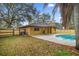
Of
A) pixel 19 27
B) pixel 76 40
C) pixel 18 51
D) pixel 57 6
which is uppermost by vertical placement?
pixel 57 6

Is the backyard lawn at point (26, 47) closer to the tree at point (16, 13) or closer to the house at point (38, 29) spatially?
the house at point (38, 29)

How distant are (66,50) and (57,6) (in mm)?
516

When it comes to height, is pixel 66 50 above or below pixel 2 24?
below

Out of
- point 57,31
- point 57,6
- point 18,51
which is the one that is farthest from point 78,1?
point 18,51

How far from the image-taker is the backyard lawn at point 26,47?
1.97 metres

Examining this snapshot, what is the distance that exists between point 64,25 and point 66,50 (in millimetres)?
289

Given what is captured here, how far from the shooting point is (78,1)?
1.96 m

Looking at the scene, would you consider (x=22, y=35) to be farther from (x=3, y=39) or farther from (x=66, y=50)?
(x=66, y=50)

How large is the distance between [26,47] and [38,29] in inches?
9.9

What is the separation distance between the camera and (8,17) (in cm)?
198

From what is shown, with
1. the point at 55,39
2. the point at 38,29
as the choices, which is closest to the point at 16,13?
the point at 38,29

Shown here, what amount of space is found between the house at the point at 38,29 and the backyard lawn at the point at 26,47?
7 cm

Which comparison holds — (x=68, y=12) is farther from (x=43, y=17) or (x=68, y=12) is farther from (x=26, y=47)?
(x=26, y=47)

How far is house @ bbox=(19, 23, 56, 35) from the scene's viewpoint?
1970 millimetres
